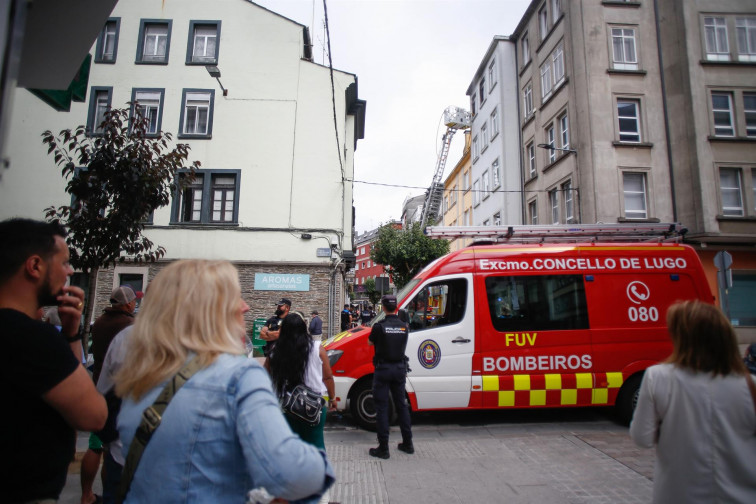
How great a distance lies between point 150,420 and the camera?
52.7 inches

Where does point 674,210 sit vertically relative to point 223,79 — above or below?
below

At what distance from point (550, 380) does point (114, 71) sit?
59.7ft

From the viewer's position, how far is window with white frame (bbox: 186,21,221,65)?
1644 centimetres

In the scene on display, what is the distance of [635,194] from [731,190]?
367cm

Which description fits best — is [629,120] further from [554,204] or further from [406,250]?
[406,250]

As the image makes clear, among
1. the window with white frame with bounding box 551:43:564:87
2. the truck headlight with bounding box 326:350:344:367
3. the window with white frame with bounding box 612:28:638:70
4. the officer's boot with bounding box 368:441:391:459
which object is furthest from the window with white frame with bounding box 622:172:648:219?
the officer's boot with bounding box 368:441:391:459

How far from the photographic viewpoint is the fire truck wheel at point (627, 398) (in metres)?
6.58

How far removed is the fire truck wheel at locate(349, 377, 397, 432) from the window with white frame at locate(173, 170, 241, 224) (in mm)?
10840

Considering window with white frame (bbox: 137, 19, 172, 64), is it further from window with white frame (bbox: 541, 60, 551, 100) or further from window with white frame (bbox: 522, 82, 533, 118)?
window with white frame (bbox: 522, 82, 533, 118)

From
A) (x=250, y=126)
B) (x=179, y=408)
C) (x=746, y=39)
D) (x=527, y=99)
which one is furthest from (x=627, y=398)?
(x=527, y=99)

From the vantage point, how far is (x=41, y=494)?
1582mm

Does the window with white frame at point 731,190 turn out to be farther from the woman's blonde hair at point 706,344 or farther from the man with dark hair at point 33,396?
the man with dark hair at point 33,396

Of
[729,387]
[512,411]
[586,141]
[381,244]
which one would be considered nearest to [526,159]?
[586,141]

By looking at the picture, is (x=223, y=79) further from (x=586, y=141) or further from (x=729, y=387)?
(x=729, y=387)
